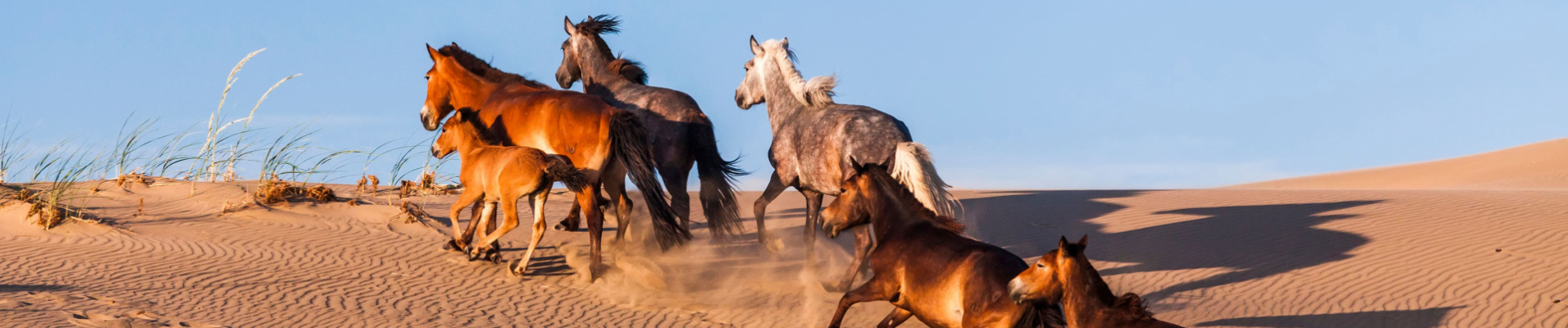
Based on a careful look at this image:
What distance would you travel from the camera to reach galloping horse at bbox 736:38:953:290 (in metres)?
8.81

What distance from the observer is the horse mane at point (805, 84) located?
33.7 feet

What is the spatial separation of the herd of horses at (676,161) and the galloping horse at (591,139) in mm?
12

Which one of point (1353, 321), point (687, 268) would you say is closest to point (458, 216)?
point (687, 268)

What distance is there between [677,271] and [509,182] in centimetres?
172

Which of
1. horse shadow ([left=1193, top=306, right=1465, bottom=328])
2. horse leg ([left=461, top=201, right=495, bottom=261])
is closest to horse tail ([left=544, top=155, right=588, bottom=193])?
horse leg ([left=461, top=201, right=495, bottom=261])

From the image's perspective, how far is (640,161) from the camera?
9.28 m

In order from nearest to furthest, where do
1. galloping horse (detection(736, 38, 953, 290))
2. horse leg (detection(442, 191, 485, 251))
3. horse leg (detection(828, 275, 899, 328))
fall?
horse leg (detection(828, 275, 899, 328)) → galloping horse (detection(736, 38, 953, 290)) → horse leg (detection(442, 191, 485, 251))

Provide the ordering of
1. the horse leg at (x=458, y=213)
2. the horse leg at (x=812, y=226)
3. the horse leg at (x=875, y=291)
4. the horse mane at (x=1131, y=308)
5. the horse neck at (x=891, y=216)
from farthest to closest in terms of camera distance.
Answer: the horse leg at (x=812, y=226) < the horse leg at (x=458, y=213) < the horse neck at (x=891, y=216) < the horse leg at (x=875, y=291) < the horse mane at (x=1131, y=308)

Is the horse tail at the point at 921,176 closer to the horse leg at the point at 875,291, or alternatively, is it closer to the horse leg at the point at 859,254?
the horse leg at the point at 859,254

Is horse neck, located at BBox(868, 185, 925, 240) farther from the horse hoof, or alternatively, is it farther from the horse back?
the horse hoof

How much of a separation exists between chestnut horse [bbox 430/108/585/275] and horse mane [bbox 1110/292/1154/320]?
183 inches

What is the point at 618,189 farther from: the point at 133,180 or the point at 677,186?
the point at 133,180

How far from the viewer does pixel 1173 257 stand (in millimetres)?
10680

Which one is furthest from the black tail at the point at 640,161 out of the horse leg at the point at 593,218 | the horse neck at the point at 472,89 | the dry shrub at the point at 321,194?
the dry shrub at the point at 321,194
